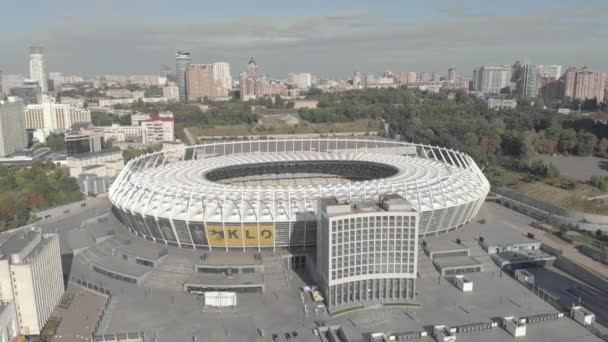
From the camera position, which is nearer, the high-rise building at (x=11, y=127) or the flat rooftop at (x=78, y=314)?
the flat rooftop at (x=78, y=314)

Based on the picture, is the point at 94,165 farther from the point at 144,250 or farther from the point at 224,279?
the point at 224,279

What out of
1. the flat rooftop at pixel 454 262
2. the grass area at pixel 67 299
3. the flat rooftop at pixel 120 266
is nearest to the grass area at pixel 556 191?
the flat rooftop at pixel 454 262

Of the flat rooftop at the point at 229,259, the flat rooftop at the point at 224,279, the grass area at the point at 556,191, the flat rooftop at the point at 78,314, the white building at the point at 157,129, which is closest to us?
the flat rooftop at the point at 78,314

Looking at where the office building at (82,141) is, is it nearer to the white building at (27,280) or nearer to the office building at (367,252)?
the white building at (27,280)

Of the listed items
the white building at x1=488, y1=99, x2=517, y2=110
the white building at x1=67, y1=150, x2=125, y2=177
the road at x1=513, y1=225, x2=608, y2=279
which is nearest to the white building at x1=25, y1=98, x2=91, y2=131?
the white building at x1=67, y1=150, x2=125, y2=177

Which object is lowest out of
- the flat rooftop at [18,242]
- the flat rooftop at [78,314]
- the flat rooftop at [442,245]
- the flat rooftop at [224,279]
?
the flat rooftop at [78,314]
